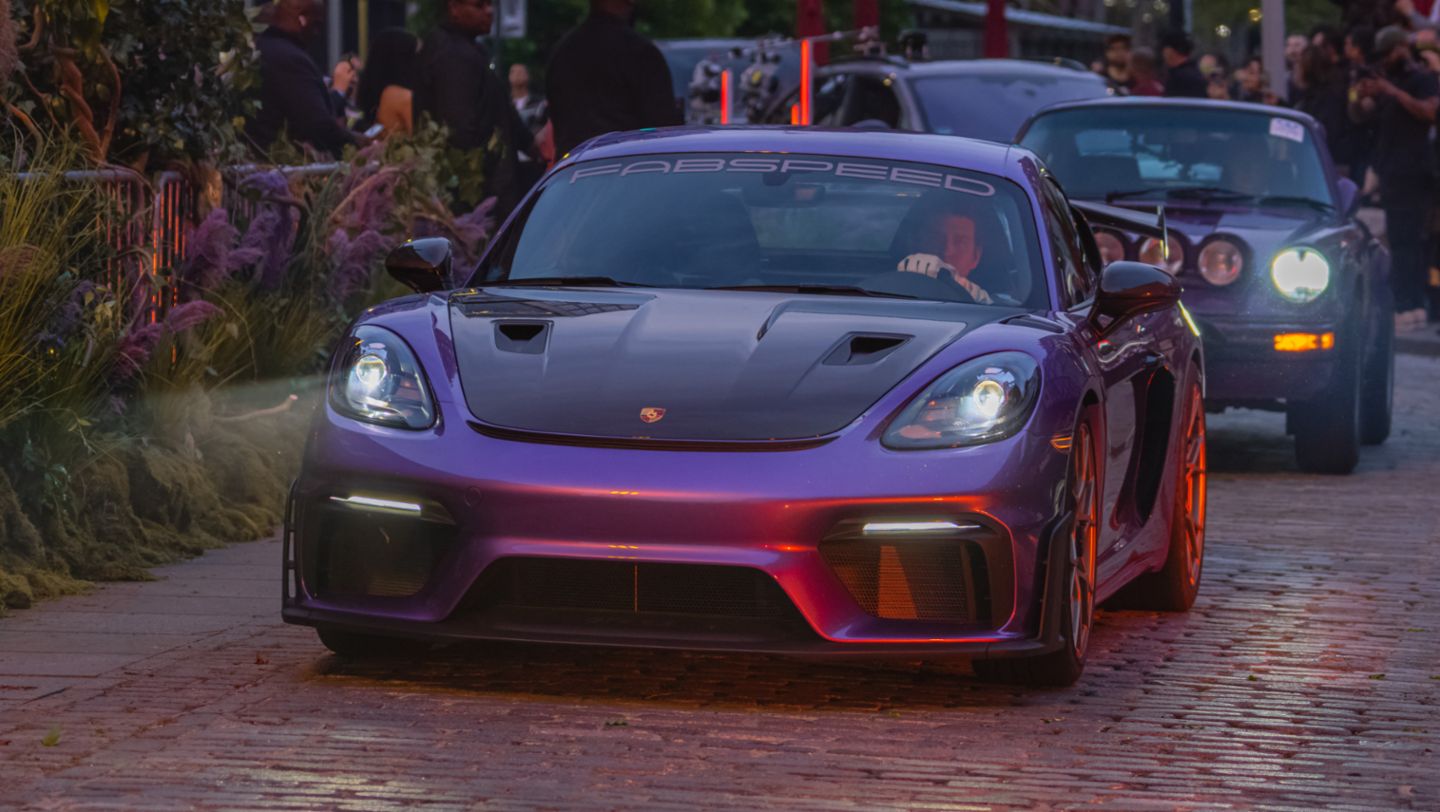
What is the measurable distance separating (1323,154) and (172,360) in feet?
20.5

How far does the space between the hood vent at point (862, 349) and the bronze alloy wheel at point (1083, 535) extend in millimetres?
497

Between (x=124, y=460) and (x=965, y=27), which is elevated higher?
(x=124, y=460)

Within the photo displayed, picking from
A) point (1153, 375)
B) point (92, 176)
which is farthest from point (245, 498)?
point (1153, 375)

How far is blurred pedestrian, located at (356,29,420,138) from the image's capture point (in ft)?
48.3

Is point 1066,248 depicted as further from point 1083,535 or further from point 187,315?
point 187,315

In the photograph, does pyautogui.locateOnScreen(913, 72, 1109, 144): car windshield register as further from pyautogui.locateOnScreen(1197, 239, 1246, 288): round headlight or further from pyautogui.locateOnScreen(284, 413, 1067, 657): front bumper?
pyautogui.locateOnScreen(284, 413, 1067, 657): front bumper

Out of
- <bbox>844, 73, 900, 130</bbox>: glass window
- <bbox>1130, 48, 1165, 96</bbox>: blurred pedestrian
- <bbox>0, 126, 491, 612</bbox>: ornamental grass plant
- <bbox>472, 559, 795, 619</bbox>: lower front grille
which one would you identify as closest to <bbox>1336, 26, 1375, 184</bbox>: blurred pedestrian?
<bbox>1130, 48, 1165, 96</bbox>: blurred pedestrian

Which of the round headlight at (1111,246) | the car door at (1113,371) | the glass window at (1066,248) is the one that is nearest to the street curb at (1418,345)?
the round headlight at (1111,246)

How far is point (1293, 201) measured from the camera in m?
13.2

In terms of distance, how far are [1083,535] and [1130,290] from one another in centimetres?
76

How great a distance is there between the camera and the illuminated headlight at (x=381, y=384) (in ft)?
21.6

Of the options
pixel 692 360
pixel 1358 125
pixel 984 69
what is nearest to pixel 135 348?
pixel 692 360

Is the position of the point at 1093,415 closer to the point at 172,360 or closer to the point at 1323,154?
the point at 172,360

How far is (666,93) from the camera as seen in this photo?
1444cm
